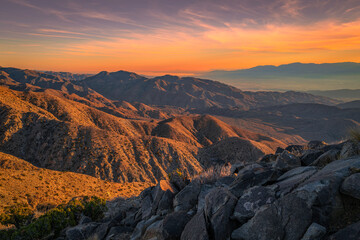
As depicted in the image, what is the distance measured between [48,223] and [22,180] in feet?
76.1

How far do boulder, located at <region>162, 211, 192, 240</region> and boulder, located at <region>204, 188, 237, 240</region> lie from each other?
1.37 m

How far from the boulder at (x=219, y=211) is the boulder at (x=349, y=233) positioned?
112 inches

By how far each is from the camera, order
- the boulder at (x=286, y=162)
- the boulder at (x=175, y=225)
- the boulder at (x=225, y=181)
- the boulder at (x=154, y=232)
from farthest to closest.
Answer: the boulder at (x=225, y=181), the boulder at (x=286, y=162), the boulder at (x=154, y=232), the boulder at (x=175, y=225)

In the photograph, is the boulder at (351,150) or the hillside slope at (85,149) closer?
the boulder at (351,150)

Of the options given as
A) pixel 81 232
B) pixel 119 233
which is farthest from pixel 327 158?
pixel 81 232

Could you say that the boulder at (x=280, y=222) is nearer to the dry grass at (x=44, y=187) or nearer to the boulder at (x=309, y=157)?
the boulder at (x=309, y=157)

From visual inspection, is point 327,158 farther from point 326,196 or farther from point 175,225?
point 175,225

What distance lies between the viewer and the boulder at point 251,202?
6785mm

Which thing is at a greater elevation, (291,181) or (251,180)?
(291,181)

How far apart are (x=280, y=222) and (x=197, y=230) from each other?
2.72 m

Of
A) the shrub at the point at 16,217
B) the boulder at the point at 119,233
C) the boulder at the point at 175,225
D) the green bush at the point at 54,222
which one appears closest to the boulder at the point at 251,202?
the boulder at the point at 175,225

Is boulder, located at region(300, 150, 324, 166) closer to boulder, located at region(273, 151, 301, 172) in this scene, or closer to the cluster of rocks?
boulder, located at region(273, 151, 301, 172)

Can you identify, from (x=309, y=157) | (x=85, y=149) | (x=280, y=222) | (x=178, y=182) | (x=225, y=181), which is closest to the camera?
(x=280, y=222)

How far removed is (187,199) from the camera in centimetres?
1055
